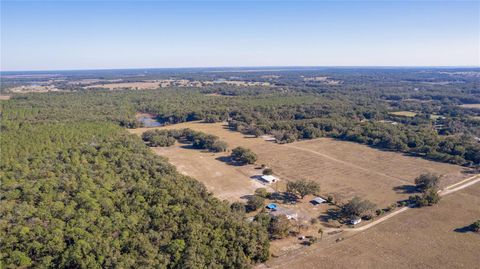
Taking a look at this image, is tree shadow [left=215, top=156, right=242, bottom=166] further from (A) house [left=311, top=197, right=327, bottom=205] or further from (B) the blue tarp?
(A) house [left=311, top=197, right=327, bottom=205]

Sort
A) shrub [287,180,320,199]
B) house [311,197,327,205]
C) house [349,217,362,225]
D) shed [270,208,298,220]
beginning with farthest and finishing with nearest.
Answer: shrub [287,180,320,199], house [311,197,327,205], shed [270,208,298,220], house [349,217,362,225]

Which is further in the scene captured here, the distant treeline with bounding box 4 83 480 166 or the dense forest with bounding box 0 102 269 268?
the distant treeline with bounding box 4 83 480 166

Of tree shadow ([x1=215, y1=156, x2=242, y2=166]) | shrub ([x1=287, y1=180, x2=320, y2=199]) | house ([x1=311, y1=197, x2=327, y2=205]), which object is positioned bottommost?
house ([x1=311, y1=197, x2=327, y2=205])

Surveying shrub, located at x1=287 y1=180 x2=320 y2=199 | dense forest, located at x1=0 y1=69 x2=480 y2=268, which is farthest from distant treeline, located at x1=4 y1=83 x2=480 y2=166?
shrub, located at x1=287 y1=180 x2=320 y2=199

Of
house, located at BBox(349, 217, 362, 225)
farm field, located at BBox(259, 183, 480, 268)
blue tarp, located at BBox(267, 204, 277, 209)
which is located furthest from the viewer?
blue tarp, located at BBox(267, 204, 277, 209)

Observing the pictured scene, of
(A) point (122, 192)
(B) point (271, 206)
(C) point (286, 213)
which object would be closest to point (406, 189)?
(C) point (286, 213)

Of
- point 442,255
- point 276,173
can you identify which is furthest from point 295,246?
point 276,173

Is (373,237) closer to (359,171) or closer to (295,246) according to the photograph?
(295,246)

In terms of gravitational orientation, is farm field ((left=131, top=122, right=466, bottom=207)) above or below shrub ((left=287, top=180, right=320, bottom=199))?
below
